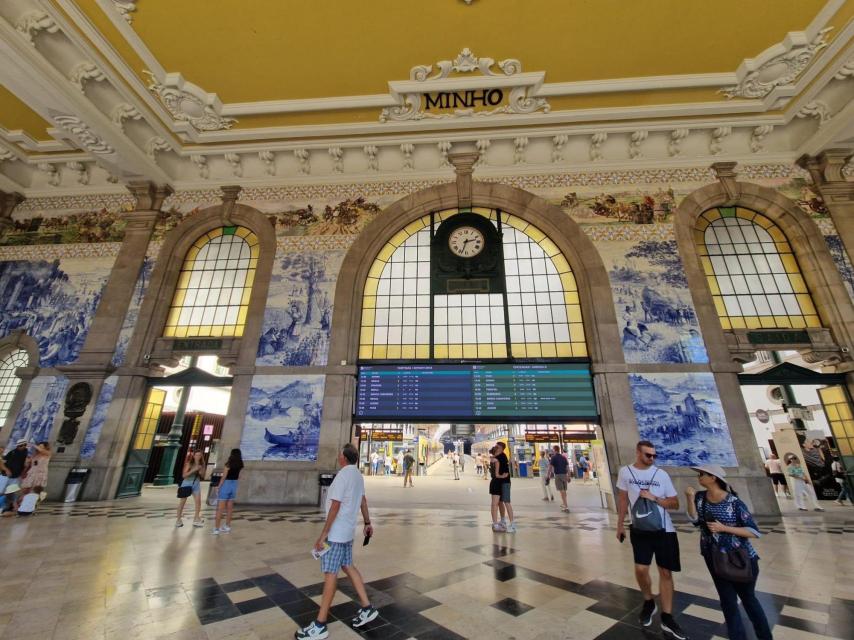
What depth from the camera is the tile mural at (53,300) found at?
985 centimetres

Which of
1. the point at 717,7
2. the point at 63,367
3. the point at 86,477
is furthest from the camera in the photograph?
the point at 63,367

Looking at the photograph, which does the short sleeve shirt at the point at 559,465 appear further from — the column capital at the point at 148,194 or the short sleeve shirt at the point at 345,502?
the column capital at the point at 148,194

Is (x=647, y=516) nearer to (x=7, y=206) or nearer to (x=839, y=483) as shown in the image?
(x=839, y=483)

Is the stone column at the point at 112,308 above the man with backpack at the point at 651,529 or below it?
above

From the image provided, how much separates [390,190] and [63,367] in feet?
32.8

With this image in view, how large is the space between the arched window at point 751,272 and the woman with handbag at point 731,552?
8.56m

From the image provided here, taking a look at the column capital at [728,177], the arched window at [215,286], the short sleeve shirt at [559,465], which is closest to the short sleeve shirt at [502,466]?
the short sleeve shirt at [559,465]

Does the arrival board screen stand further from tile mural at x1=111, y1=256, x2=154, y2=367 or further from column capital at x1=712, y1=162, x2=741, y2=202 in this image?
column capital at x1=712, y1=162, x2=741, y2=202

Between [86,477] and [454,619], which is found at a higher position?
[86,477]

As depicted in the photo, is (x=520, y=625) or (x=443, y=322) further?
(x=443, y=322)

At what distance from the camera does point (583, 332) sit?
941cm

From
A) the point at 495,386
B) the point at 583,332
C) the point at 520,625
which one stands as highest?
the point at 583,332

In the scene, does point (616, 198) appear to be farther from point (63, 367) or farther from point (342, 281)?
point (63, 367)

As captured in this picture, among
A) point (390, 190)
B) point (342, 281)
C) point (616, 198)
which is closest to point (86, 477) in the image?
point (342, 281)
